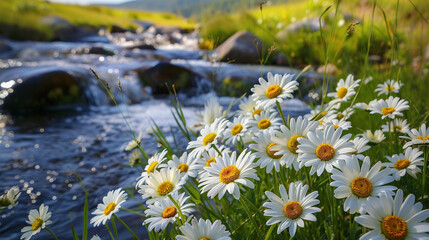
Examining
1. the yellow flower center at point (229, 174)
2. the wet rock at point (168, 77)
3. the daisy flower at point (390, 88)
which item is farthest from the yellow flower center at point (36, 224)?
the wet rock at point (168, 77)

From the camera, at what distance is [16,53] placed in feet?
28.1

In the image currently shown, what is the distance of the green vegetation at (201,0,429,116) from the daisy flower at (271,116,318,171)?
321 millimetres

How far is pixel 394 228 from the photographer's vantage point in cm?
74

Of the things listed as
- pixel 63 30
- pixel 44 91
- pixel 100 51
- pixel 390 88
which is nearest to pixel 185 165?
pixel 390 88

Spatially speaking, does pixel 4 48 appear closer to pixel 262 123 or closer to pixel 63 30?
pixel 63 30

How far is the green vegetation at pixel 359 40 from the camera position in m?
1.57

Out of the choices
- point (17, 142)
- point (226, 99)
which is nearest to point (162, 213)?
point (17, 142)

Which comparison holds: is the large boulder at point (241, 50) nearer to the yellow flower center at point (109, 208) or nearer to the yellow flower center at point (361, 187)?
the yellow flower center at point (109, 208)

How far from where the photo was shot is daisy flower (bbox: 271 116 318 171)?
96 cm

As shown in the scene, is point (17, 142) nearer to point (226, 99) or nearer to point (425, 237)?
point (226, 99)

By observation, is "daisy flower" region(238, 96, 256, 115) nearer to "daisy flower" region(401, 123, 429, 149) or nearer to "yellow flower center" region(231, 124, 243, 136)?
"yellow flower center" region(231, 124, 243, 136)

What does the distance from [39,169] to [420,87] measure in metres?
3.64

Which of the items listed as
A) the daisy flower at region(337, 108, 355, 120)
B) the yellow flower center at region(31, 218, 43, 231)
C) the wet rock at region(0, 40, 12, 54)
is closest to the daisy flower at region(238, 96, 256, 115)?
the daisy flower at region(337, 108, 355, 120)

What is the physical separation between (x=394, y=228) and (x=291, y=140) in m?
0.35
